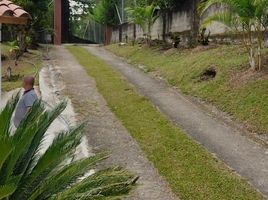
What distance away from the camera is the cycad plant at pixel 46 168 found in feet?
12.5

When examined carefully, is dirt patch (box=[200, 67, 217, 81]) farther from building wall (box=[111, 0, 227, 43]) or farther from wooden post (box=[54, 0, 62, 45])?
wooden post (box=[54, 0, 62, 45])

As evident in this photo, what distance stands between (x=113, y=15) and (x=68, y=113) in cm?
3271

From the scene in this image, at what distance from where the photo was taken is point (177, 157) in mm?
8039

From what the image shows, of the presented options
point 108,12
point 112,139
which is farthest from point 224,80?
point 108,12

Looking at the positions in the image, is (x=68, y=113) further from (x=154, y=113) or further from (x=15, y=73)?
(x=15, y=73)

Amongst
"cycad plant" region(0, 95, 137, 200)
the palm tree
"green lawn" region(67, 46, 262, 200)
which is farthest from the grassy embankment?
"cycad plant" region(0, 95, 137, 200)

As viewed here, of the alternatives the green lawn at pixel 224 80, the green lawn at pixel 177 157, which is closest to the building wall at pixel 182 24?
the green lawn at pixel 224 80

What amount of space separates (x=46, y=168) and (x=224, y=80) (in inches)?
374

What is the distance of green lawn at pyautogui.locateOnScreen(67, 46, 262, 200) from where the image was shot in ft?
21.6

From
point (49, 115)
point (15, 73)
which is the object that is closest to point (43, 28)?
point (15, 73)

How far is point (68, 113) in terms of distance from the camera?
11.5 m

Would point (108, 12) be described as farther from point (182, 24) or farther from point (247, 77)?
point (247, 77)

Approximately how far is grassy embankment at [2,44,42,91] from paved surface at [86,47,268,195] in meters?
4.10

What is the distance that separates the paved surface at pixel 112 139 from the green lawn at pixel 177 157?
0.49 feet
